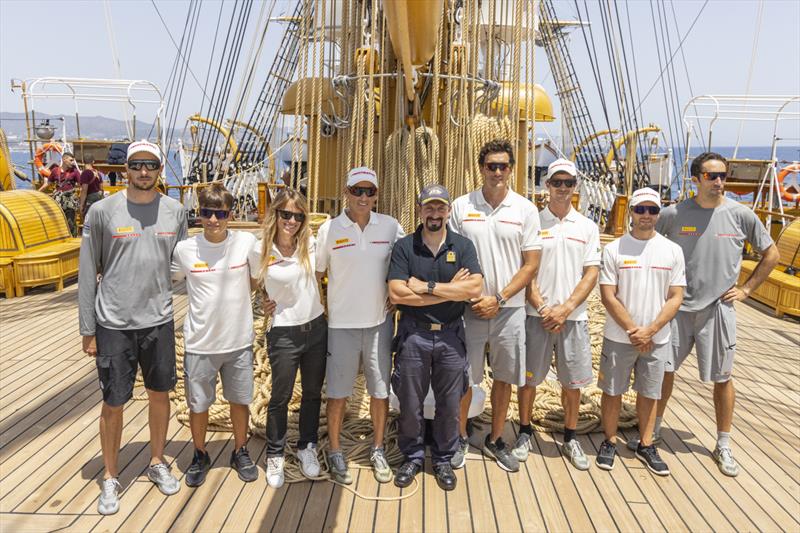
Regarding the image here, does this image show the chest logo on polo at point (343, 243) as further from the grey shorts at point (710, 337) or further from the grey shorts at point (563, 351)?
the grey shorts at point (710, 337)

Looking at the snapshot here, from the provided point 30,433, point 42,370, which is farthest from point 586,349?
point 42,370

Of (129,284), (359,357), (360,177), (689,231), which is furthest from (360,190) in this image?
(689,231)

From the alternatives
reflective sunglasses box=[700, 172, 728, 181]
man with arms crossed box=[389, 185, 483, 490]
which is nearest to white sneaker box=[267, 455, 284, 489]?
man with arms crossed box=[389, 185, 483, 490]

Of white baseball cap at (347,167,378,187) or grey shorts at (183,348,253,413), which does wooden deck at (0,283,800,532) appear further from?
white baseball cap at (347,167,378,187)

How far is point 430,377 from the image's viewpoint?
2787 millimetres

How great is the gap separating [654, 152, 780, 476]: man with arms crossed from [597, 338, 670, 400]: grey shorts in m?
0.16

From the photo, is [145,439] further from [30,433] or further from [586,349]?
[586,349]

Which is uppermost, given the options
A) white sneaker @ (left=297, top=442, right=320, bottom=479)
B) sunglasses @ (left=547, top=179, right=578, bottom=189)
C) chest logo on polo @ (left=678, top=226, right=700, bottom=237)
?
sunglasses @ (left=547, top=179, right=578, bottom=189)

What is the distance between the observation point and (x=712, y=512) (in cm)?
269

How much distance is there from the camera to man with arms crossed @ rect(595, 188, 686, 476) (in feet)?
9.20

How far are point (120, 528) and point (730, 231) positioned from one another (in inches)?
119

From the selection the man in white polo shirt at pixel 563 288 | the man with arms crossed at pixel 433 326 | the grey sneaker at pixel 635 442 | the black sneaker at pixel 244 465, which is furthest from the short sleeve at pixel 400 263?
the grey sneaker at pixel 635 442

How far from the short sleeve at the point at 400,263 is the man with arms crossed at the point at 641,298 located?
96cm

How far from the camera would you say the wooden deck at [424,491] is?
2.56 metres
